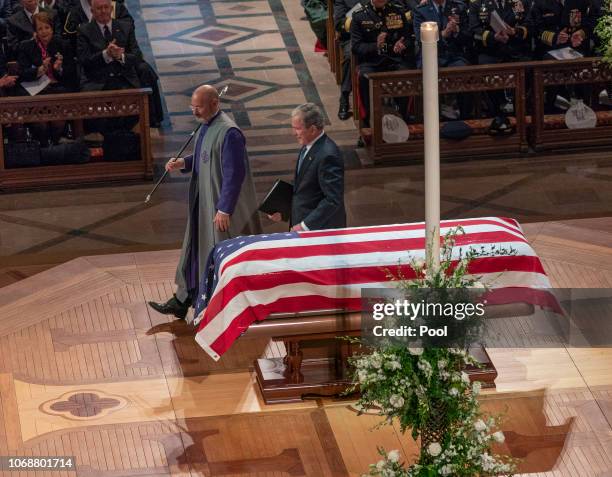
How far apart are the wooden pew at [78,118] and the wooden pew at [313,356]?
3778 millimetres

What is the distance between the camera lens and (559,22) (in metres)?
12.0

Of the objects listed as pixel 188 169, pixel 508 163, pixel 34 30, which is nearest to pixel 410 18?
pixel 508 163

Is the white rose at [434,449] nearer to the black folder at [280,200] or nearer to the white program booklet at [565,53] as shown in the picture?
the black folder at [280,200]

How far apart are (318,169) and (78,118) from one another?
12.8 ft

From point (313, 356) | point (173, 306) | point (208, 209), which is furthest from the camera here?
point (173, 306)

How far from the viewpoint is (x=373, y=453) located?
6.98m

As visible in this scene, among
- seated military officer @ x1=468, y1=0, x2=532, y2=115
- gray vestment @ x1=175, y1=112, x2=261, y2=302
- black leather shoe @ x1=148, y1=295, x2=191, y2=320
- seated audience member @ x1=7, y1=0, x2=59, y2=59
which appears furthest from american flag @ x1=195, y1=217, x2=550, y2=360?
seated audience member @ x1=7, y1=0, x2=59, y2=59

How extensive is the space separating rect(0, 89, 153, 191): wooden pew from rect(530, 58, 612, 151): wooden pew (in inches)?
127

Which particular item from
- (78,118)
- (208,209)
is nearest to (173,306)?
(208,209)

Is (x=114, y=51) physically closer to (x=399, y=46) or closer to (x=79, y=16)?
(x=79, y=16)

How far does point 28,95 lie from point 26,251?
1763 millimetres

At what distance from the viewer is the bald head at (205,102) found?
8.05 meters

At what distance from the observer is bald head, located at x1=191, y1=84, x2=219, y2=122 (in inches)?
317

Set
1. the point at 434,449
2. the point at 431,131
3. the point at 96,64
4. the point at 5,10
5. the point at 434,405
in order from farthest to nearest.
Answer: the point at 5,10 → the point at 96,64 → the point at 434,405 → the point at 434,449 → the point at 431,131
